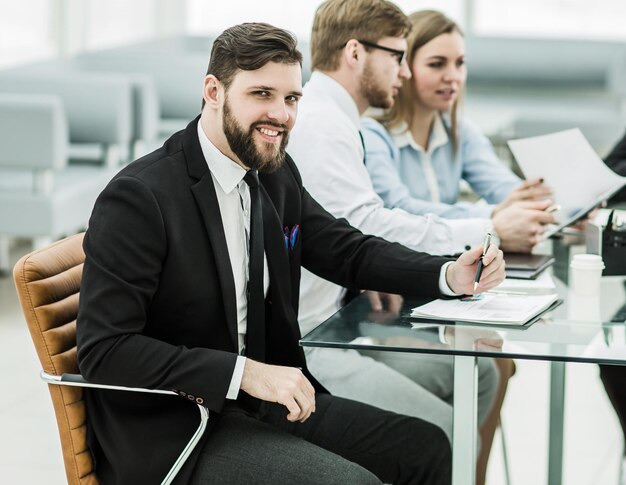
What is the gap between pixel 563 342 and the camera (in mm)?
1701

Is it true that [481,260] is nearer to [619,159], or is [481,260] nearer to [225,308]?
[225,308]

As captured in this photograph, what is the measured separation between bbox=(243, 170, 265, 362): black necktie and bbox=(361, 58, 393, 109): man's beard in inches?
30.8

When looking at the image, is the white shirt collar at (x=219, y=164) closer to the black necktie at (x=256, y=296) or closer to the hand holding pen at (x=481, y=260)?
the black necktie at (x=256, y=296)

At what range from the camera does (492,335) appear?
5.72ft

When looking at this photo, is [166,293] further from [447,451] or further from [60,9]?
[60,9]

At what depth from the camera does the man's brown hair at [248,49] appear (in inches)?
68.6

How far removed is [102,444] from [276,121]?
0.63 metres

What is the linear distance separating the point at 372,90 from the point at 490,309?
0.83 m

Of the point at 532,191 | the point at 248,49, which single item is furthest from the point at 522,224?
the point at 248,49

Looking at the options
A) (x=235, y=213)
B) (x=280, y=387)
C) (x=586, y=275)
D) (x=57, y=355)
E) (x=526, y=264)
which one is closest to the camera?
(x=280, y=387)

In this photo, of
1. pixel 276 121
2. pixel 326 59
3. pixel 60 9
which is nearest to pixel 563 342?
pixel 276 121

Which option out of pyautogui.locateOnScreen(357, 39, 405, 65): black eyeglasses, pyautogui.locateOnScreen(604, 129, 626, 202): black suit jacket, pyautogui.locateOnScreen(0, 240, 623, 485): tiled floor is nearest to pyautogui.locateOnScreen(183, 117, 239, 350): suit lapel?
pyautogui.locateOnScreen(357, 39, 405, 65): black eyeglasses

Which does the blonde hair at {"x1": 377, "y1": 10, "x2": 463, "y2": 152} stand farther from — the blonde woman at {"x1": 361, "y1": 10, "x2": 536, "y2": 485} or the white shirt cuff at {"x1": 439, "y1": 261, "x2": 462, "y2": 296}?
the white shirt cuff at {"x1": 439, "y1": 261, "x2": 462, "y2": 296}

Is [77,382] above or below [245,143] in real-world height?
below
